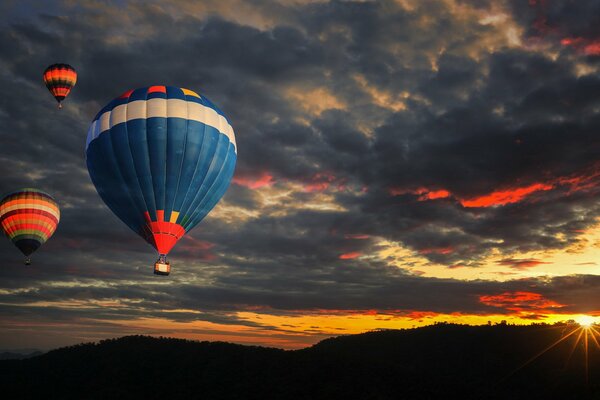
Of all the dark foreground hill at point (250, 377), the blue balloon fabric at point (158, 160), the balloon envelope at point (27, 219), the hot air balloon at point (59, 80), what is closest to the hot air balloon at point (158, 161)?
the blue balloon fabric at point (158, 160)

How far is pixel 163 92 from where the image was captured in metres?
61.0

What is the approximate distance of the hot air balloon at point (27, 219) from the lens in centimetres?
8488

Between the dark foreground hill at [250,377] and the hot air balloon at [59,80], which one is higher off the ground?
the hot air balloon at [59,80]

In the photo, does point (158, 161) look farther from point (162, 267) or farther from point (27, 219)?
point (27, 219)

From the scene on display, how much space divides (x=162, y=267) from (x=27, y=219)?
43683 millimetres

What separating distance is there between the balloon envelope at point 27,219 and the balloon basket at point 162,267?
41361 mm

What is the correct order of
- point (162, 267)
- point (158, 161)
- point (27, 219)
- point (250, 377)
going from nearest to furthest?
point (162, 267) → point (158, 161) → point (27, 219) → point (250, 377)

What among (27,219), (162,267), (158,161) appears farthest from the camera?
(27,219)

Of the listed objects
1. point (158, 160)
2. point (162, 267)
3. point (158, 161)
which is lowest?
point (162, 267)

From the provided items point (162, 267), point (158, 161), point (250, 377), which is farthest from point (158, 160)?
point (250, 377)

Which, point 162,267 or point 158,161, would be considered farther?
point 158,161

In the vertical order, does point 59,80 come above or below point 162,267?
above

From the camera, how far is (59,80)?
283 feet

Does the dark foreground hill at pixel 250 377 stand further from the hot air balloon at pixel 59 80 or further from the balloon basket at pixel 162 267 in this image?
Result: the balloon basket at pixel 162 267
